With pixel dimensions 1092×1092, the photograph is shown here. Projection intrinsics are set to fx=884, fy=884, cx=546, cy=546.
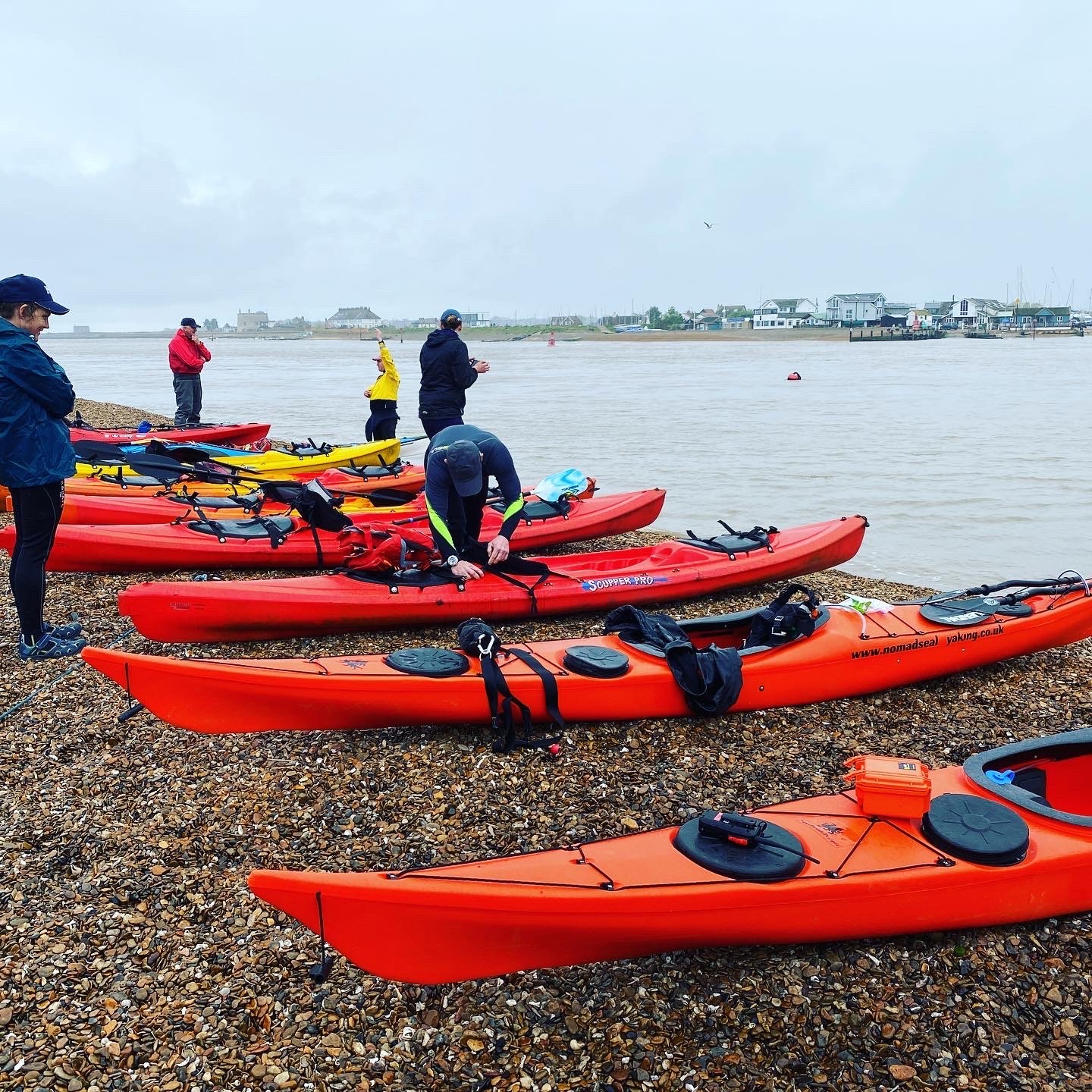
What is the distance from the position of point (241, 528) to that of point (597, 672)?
11.2 ft

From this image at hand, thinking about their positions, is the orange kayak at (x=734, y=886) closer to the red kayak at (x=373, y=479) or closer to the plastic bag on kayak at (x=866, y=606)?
the plastic bag on kayak at (x=866, y=606)

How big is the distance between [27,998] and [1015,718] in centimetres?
400

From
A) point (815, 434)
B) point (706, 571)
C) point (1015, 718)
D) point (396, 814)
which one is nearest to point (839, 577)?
point (706, 571)

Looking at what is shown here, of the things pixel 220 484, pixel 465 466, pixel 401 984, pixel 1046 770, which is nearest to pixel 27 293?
pixel 465 466

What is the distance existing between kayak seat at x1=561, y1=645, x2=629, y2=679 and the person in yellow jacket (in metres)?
6.83

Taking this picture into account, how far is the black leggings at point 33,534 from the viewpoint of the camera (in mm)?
4090

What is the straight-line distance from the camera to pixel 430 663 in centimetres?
371

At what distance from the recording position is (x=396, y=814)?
3.20m

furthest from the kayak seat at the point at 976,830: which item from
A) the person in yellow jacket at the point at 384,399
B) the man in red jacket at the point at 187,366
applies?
the man in red jacket at the point at 187,366

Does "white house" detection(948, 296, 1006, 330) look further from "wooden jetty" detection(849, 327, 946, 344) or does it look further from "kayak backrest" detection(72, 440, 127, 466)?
"kayak backrest" detection(72, 440, 127, 466)

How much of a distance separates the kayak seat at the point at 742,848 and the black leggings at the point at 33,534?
329 cm

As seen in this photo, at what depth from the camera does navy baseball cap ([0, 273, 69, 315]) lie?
12.8 feet

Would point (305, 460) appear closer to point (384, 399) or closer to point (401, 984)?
point (384, 399)

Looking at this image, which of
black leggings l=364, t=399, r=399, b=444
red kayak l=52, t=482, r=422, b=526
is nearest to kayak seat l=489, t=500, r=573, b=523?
red kayak l=52, t=482, r=422, b=526
